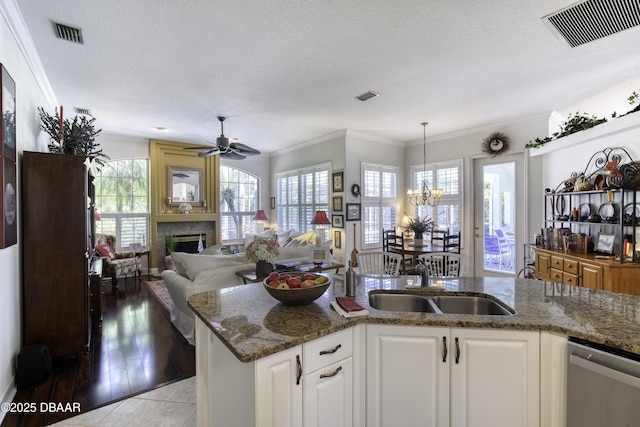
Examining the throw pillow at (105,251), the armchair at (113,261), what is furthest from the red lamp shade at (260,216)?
the throw pillow at (105,251)

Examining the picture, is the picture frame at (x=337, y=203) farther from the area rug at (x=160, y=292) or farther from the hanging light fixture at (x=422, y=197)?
the area rug at (x=160, y=292)

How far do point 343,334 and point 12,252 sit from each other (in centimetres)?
270

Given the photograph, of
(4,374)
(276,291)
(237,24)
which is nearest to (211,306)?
(276,291)

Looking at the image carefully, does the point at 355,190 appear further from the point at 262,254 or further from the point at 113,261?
the point at 113,261

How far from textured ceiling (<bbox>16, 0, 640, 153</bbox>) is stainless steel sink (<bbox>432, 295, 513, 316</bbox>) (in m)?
2.04

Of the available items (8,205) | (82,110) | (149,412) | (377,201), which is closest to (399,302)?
(149,412)

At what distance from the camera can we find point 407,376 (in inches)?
59.2

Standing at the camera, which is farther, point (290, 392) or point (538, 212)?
point (538, 212)

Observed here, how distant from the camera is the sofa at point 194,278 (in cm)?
321

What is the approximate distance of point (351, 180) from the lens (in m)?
5.91

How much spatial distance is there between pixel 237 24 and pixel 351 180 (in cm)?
379

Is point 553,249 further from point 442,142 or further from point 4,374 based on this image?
point 4,374

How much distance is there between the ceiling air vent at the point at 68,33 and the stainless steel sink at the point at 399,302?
3145 mm

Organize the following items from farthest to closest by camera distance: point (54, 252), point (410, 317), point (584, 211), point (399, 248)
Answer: point (399, 248) < point (584, 211) < point (54, 252) < point (410, 317)
